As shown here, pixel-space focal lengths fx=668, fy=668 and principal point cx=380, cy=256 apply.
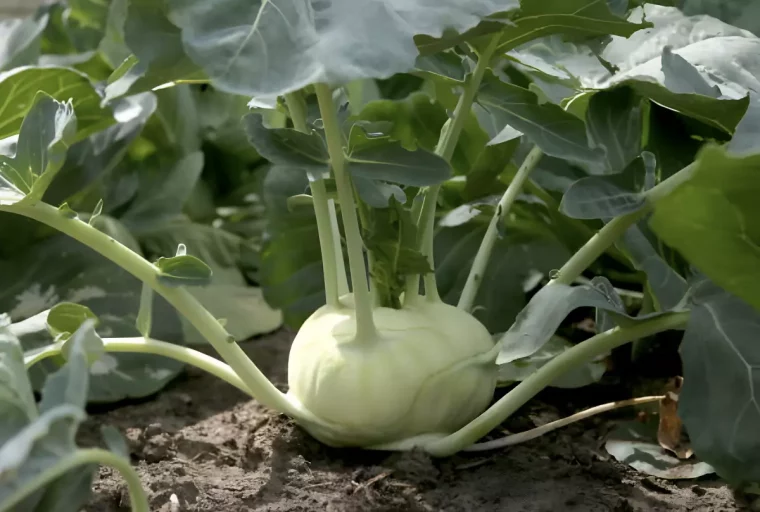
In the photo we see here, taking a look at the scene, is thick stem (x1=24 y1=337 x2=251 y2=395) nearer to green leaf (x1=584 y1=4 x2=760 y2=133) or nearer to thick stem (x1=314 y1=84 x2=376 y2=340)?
thick stem (x1=314 y1=84 x2=376 y2=340)

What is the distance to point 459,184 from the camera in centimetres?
63

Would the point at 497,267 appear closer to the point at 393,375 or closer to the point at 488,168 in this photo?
the point at 488,168

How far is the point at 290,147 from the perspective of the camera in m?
0.39

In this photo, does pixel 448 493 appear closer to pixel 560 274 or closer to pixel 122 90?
pixel 560 274

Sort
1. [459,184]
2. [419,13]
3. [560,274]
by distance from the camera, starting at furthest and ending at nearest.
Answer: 1. [459,184]
2. [560,274]
3. [419,13]

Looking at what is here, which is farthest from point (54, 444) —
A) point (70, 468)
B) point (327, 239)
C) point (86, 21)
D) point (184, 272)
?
point (86, 21)

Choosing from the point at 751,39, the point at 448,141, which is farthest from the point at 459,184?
the point at 751,39

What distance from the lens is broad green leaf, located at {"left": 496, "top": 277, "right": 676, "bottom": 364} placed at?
1.25 ft

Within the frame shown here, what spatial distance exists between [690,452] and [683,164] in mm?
212

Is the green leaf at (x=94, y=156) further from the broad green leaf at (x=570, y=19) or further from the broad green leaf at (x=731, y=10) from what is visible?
the broad green leaf at (x=731, y=10)

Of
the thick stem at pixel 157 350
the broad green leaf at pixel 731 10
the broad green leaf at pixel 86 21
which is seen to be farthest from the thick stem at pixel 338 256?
the broad green leaf at pixel 86 21

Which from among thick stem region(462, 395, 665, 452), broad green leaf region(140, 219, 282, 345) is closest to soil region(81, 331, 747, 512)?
thick stem region(462, 395, 665, 452)

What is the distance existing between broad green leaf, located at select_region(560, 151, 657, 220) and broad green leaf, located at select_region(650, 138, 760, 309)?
0.24 feet

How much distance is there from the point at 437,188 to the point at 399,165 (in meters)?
0.11
